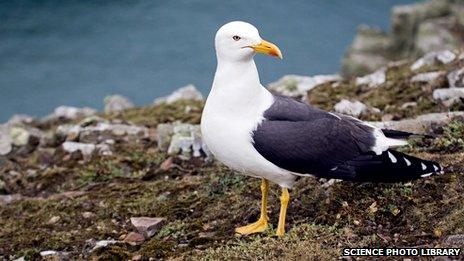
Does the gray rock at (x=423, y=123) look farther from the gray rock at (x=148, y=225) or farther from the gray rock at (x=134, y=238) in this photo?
the gray rock at (x=134, y=238)

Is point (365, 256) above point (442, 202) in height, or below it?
below

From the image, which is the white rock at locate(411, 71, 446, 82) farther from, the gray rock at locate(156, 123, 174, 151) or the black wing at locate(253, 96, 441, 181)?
the black wing at locate(253, 96, 441, 181)

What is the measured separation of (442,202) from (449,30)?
12493 mm

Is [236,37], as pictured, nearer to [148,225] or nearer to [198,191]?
[148,225]

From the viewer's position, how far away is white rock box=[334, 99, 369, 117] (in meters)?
11.0

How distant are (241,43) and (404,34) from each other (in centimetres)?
1439

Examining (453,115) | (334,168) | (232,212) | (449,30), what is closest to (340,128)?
(334,168)

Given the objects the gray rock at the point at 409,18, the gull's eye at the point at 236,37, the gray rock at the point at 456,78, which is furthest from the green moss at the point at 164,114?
the gray rock at the point at 409,18

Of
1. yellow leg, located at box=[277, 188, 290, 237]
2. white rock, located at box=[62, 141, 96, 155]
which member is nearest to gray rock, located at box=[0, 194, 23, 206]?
white rock, located at box=[62, 141, 96, 155]

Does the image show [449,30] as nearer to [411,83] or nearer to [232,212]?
[411,83]

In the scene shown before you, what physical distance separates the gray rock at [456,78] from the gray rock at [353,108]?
3.40ft

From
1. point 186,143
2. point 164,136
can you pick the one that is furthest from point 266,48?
point 164,136

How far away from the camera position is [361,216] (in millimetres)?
7480

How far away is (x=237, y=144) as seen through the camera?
23.2 feet
